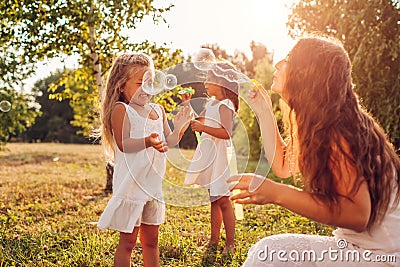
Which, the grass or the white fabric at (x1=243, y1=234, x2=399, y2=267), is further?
the grass

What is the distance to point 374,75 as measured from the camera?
7508 mm

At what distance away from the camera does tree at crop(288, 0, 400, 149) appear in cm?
730

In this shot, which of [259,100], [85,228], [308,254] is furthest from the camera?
[85,228]

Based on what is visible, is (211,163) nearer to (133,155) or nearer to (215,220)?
(215,220)

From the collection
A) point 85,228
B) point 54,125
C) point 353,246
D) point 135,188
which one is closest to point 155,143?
point 135,188

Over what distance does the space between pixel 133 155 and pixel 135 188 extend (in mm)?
220

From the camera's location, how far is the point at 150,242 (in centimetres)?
328

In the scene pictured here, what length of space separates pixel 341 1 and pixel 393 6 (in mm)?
1022

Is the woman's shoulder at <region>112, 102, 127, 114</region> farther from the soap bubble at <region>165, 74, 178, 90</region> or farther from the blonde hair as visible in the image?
the soap bubble at <region>165, 74, 178, 90</region>

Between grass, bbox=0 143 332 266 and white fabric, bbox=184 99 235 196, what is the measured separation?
14 cm

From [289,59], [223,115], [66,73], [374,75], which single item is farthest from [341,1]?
[289,59]

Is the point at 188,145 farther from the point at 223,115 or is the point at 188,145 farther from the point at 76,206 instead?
the point at 76,206

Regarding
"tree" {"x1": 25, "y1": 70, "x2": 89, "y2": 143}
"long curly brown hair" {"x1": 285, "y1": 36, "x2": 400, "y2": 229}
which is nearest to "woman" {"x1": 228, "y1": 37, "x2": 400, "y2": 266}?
"long curly brown hair" {"x1": 285, "y1": 36, "x2": 400, "y2": 229}

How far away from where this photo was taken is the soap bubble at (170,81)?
314 cm
